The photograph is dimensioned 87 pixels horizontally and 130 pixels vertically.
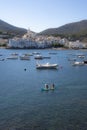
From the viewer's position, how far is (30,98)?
38094mm

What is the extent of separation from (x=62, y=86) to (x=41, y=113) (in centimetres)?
1749

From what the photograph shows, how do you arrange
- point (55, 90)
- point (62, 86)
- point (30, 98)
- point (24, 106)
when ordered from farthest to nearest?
point (62, 86) < point (55, 90) < point (30, 98) < point (24, 106)

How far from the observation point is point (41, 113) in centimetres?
3070

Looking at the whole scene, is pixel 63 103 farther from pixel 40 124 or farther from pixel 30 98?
pixel 40 124

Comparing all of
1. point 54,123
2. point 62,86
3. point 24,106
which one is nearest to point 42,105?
point 24,106

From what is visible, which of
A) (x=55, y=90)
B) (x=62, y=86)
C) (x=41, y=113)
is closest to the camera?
(x=41, y=113)

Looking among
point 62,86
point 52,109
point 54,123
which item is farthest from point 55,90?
point 54,123

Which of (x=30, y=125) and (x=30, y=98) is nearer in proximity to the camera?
(x=30, y=125)

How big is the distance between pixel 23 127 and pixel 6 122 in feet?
6.94

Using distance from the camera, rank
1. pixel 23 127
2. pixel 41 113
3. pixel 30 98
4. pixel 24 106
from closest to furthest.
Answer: pixel 23 127
pixel 41 113
pixel 24 106
pixel 30 98

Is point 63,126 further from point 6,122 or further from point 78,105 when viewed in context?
point 78,105

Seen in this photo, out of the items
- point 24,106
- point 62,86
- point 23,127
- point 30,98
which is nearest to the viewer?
point 23,127

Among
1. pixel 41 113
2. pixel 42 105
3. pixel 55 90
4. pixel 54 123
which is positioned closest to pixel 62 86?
pixel 55 90

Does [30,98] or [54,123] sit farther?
[30,98]
